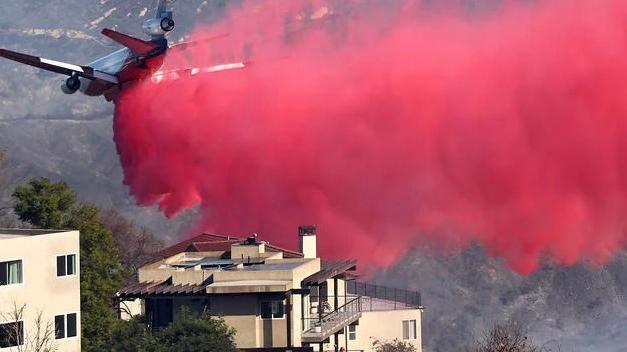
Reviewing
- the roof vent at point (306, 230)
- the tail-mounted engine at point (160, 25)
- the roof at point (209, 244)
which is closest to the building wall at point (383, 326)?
the roof at point (209, 244)

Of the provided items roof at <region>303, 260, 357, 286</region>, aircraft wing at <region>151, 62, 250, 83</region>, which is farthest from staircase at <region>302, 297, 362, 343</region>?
aircraft wing at <region>151, 62, 250, 83</region>

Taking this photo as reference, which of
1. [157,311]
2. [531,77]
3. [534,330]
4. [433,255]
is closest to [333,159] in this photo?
[531,77]

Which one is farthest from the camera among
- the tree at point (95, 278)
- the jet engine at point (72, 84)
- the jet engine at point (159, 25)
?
the jet engine at point (72, 84)

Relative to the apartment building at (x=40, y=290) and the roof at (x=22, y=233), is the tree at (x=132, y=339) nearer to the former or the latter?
the apartment building at (x=40, y=290)

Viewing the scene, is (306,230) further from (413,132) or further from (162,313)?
(162,313)

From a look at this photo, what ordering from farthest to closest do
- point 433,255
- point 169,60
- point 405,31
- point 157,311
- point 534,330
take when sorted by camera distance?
point 433,255
point 534,330
point 169,60
point 405,31
point 157,311

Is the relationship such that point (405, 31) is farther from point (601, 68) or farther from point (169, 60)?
point (169, 60)

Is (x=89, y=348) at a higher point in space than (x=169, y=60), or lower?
lower
